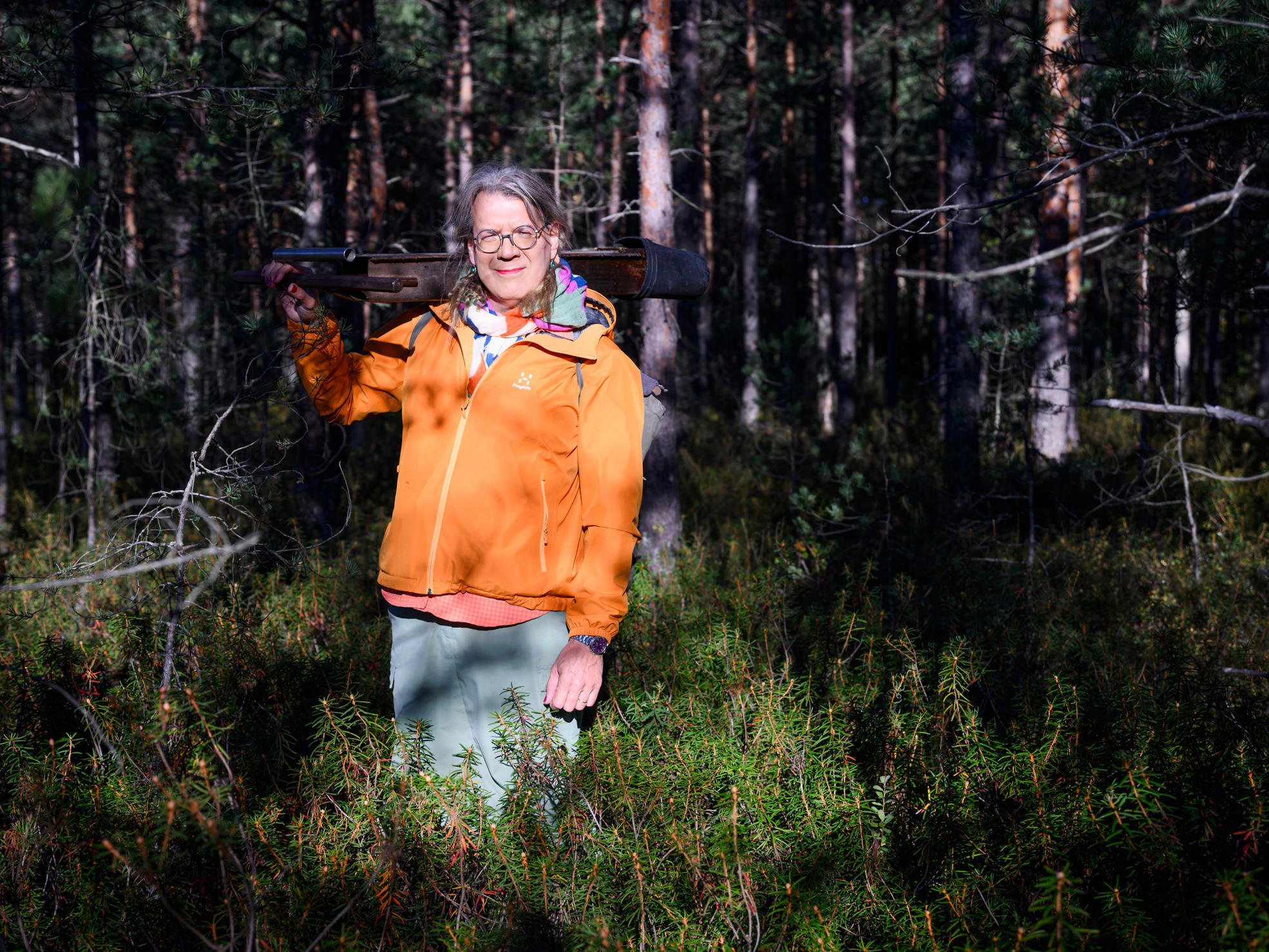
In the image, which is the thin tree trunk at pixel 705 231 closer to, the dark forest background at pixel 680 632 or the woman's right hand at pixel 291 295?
the dark forest background at pixel 680 632

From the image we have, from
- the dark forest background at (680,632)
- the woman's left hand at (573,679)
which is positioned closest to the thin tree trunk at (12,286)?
the dark forest background at (680,632)

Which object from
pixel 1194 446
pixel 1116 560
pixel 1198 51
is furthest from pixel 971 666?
pixel 1194 446

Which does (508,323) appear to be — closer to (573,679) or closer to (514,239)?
(514,239)

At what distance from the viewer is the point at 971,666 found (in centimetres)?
332

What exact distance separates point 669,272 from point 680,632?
209cm

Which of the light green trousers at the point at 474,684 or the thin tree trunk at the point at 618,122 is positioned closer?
the light green trousers at the point at 474,684

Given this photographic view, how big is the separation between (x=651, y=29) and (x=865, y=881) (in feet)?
18.3

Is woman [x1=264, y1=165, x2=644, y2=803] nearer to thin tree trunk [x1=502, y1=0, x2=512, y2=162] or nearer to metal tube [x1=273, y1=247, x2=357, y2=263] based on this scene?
metal tube [x1=273, y1=247, x2=357, y2=263]

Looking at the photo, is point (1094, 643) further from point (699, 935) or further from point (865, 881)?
point (699, 935)

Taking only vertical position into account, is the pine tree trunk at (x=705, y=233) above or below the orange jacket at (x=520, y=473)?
above

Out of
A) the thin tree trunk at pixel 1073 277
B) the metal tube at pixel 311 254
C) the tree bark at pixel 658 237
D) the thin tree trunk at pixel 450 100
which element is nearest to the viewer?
the metal tube at pixel 311 254

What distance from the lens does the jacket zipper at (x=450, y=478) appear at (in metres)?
2.46

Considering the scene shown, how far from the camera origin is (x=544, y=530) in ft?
8.23

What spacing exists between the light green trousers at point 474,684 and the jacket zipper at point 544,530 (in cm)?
20
